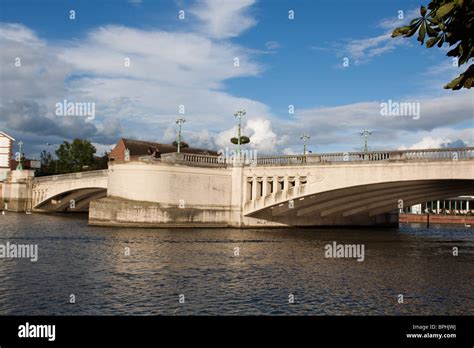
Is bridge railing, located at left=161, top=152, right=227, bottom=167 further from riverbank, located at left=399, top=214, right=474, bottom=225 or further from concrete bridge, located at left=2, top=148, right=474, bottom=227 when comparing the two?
riverbank, located at left=399, top=214, right=474, bottom=225

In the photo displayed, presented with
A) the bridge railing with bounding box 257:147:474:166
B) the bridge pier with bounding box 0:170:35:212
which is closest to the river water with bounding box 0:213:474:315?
the bridge railing with bounding box 257:147:474:166

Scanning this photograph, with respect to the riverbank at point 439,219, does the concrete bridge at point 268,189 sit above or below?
above

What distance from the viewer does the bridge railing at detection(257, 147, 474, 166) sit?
4228 centimetres

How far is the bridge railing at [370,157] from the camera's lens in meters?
42.3

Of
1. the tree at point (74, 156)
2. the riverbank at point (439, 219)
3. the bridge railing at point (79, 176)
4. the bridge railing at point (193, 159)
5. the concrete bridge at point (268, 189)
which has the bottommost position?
the riverbank at point (439, 219)

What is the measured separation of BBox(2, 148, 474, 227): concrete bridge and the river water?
360 inches

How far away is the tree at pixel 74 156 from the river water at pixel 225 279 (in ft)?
253

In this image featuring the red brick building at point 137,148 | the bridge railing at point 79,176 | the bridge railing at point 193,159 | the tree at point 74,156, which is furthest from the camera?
the tree at point 74,156

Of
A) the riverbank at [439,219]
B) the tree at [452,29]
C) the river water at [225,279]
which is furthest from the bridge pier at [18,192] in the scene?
the tree at [452,29]

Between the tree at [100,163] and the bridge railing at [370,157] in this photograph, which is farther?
the tree at [100,163]

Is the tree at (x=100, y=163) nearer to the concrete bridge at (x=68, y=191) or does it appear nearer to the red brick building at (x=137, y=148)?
the red brick building at (x=137, y=148)

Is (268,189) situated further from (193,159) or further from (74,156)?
(74,156)

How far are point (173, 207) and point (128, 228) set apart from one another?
19.9 feet
